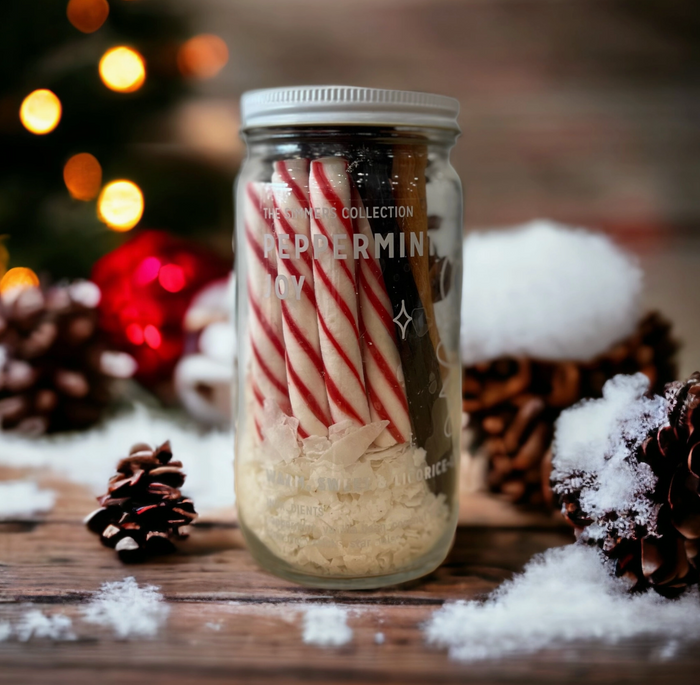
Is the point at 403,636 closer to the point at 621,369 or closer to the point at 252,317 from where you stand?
the point at 252,317

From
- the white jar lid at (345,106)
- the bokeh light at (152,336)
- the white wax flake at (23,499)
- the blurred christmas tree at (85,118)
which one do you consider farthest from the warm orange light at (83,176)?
the white jar lid at (345,106)

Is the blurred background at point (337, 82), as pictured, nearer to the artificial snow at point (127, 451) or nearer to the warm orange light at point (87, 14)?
the warm orange light at point (87, 14)

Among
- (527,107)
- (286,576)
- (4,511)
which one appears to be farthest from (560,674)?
(527,107)

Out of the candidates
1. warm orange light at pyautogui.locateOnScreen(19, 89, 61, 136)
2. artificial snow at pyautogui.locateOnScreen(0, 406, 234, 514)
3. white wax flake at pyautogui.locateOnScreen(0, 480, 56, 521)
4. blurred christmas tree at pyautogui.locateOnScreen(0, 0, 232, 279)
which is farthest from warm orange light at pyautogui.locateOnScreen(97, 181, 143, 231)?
white wax flake at pyautogui.locateOnScreen(0, 480, 56, 521)

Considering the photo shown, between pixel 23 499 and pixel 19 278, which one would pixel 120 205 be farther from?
pixel 23 499

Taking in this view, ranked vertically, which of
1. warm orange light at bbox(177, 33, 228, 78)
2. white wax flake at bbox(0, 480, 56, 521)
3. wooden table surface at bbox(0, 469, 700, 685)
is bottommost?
wooden table surface at bbox(0, 469, 700, 685)

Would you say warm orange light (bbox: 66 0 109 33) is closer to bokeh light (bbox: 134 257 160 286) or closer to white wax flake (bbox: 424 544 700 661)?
bokeh light (bbox: 134 257 160 286)
